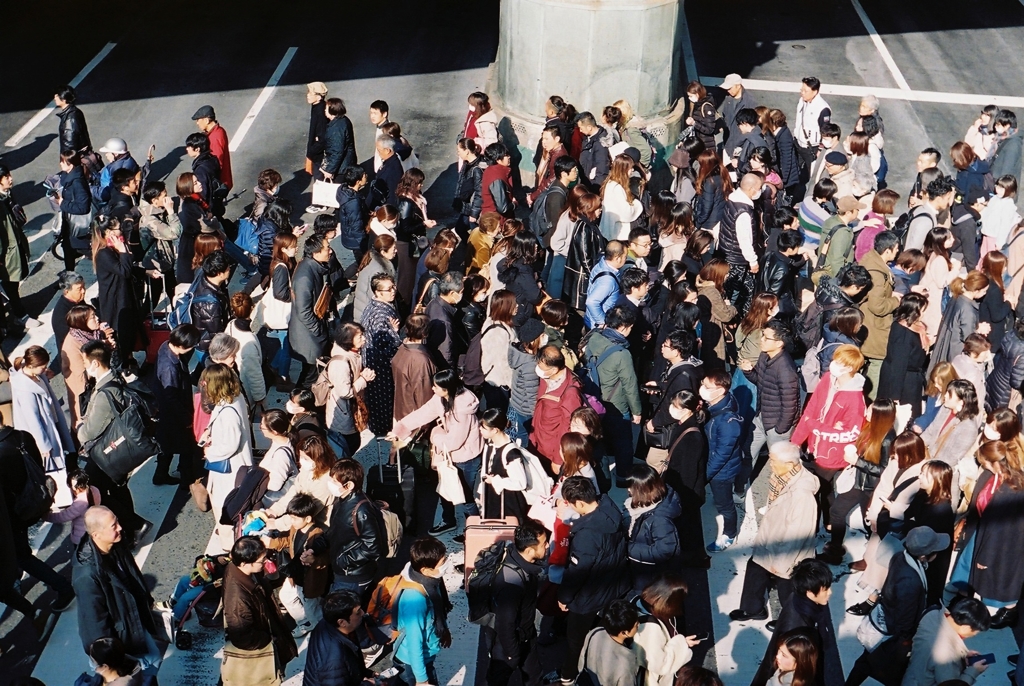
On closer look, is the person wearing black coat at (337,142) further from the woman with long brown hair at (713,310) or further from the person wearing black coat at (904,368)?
the person wearing black coat at (904,368)

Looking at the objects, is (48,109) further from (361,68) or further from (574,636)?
(574,636)

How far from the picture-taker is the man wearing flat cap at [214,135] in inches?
555

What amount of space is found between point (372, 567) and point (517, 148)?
10081 mm

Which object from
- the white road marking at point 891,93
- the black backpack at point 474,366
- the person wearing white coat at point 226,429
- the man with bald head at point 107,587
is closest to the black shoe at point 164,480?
the person wearing white coat at point 226,429

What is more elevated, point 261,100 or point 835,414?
point 261,100

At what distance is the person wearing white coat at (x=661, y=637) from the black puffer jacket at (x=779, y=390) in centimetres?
288

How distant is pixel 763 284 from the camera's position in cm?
1128

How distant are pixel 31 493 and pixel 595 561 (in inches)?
172

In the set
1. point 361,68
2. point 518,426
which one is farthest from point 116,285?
point 361,68

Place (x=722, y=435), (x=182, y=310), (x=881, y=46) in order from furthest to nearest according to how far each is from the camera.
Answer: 1. (x=881, y=46)
2. (x=182, y=310)
3. (x=722, y=435)

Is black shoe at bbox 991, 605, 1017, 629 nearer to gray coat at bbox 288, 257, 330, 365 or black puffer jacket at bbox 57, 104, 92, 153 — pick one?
gray coat at bbox 288, 257, 330, 365

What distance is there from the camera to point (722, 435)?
8992 mm

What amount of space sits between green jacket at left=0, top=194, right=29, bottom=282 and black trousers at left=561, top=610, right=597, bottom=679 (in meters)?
7.72

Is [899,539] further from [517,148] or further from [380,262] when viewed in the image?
[517,148]
